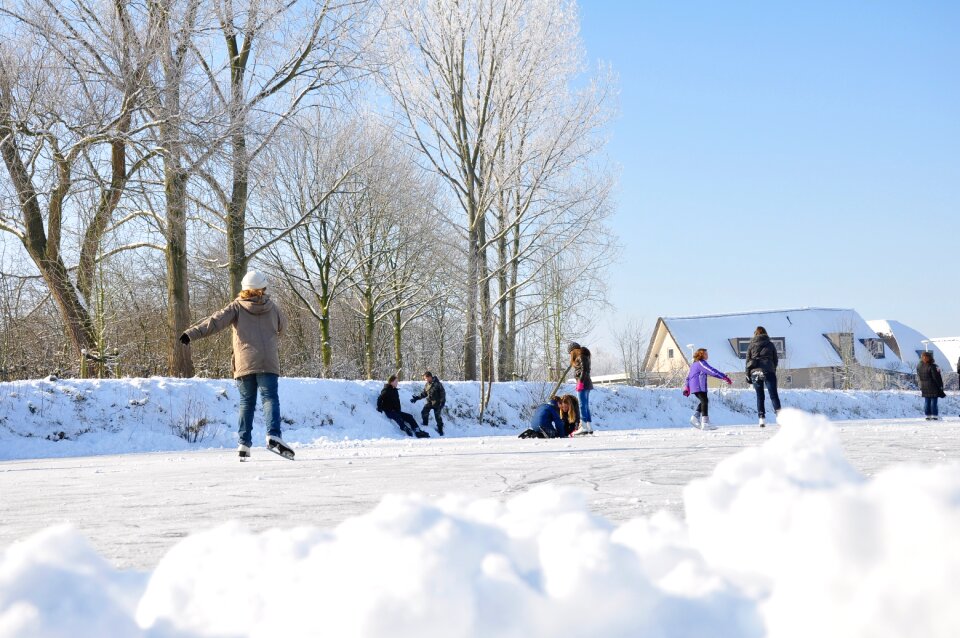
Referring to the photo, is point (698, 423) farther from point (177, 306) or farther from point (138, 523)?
point (138, 523)

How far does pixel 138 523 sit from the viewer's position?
4188mm

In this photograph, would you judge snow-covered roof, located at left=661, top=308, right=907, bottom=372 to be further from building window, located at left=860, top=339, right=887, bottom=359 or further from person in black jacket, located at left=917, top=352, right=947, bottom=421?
person in black jacket, located at left=917, top=352, right=947, bottom=421

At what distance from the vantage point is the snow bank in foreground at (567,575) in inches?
45.6

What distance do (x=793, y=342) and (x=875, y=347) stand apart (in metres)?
6.03

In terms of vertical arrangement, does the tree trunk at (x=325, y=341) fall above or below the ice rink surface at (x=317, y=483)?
above

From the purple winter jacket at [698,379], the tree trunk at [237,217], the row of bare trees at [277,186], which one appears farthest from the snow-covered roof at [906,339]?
the tree trunk at [237,217]

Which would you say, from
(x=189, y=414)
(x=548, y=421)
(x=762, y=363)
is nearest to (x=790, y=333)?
(x=762, y=363)

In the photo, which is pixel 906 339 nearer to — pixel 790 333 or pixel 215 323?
pixel 790 333

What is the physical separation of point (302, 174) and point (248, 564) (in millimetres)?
28198

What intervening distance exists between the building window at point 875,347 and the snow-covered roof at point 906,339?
4.51 meters

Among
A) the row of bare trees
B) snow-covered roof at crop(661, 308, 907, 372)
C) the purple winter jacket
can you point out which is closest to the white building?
snow-covered roof at crop(661, 308, 907, 372)

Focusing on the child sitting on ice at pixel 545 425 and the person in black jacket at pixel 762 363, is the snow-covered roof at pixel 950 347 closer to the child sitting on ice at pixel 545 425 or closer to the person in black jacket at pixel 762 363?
the person in black jacket at pixel 762 363

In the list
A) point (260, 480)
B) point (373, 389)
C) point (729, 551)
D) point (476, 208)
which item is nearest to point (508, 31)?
point (476, 208)

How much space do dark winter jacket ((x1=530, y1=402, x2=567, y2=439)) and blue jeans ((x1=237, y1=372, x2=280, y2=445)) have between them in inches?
213
